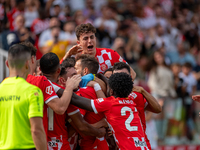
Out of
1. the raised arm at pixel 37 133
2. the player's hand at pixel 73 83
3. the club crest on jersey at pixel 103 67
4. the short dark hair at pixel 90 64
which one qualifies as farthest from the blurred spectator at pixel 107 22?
the raised arm at pixel 37 133

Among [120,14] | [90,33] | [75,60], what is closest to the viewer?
[75,60]

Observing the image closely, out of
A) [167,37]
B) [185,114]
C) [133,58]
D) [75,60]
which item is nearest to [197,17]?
[167,37]

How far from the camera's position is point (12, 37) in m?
8.98

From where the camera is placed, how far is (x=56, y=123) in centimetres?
435

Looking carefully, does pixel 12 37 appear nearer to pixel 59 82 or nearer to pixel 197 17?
pixel 59 82

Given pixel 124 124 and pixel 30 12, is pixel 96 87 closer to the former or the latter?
pixel 124 124

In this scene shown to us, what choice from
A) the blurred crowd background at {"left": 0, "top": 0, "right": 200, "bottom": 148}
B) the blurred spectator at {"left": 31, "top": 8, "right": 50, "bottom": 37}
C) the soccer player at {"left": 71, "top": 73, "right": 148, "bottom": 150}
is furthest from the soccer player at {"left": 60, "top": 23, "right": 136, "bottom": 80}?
the blurred spectator at {"left": 31, "top": 8, "right": 50, "bottom": 37}

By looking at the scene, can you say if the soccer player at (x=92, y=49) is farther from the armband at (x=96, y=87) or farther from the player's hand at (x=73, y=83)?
the player's hand at (x=73, y=83)

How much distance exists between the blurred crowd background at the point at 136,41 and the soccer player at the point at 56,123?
4.64 meters

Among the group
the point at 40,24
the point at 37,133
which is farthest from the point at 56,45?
the point at 37,133

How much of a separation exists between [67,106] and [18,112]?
0.79 meters

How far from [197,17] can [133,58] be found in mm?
7525

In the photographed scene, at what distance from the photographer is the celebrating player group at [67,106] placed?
3555 millimetres

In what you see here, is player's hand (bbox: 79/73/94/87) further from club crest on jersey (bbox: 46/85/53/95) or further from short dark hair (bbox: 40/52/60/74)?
club crest on jersey (bbox: 46/85/53/95)
